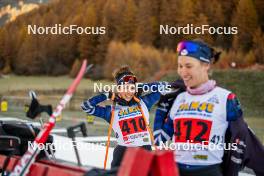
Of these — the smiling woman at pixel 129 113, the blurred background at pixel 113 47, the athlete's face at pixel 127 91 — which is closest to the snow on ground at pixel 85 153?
the smiling woman at pixel 129 113

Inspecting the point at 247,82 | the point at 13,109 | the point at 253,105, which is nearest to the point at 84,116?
the point at 13,109

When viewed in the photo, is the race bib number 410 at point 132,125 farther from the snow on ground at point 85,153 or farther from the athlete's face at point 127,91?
the snow on ground at point 85,153

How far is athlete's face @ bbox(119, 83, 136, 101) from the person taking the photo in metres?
5.57

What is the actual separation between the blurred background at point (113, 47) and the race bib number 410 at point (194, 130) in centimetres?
1155

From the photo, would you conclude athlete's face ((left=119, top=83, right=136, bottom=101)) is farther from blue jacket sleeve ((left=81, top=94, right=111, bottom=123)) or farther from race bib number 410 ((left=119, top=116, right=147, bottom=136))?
blue jacket sleeve ((left=81, top=94, right=111, bottom=123))

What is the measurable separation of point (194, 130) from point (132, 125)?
249 cm

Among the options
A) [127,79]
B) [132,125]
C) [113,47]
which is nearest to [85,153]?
[132,125]

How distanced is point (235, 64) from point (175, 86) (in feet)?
71.7

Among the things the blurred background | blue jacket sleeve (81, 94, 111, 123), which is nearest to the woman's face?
blue jacket sleeve (81, 94, 111, 123)

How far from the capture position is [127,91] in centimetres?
559

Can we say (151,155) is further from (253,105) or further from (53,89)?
(253,105)

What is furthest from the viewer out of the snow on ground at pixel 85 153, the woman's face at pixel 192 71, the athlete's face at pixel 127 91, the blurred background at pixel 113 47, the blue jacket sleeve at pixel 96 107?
the blurred background at pixel 113 47

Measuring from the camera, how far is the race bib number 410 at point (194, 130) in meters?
3.18

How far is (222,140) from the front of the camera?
10.6 feet
